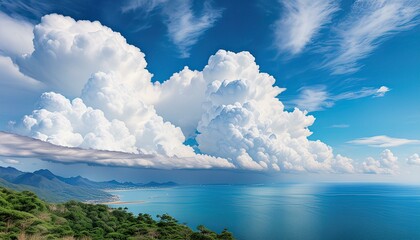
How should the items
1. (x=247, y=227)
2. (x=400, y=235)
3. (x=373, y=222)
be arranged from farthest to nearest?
(x=373, y=222)
(x=247, y=227)
(x=400, y=235)

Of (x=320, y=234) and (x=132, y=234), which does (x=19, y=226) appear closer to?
(x=132, y=234)

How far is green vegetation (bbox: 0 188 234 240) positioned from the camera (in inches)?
1141

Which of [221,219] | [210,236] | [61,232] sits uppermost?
[61,232]

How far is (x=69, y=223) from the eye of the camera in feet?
146

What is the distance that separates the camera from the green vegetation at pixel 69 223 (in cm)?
2898

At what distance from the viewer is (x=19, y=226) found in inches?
1125

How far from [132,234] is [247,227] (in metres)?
96.6

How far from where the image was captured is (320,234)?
370 feet

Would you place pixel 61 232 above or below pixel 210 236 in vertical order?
above

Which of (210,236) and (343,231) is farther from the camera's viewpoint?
(343,231)

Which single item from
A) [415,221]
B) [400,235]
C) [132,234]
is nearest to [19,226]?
[132,234]

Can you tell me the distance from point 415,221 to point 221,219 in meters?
101

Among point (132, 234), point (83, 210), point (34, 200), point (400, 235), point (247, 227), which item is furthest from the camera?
point (247, 227)

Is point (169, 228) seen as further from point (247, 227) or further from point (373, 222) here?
point (373, 222)
